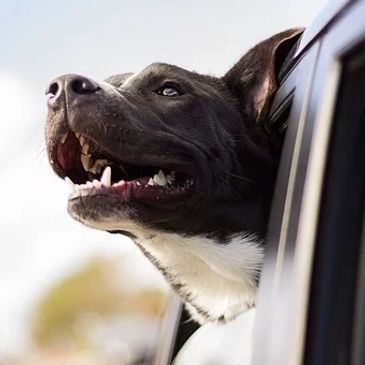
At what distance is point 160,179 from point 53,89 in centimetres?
44

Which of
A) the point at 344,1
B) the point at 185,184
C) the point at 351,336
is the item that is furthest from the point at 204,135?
the point at 351,336

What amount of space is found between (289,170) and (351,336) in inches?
18.6

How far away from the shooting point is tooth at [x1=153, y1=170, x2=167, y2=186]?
294cm

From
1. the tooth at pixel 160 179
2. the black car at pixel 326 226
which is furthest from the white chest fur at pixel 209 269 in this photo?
the black car at pixel 326 226

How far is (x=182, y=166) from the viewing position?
296 cm

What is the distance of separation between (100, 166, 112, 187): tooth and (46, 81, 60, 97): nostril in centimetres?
28

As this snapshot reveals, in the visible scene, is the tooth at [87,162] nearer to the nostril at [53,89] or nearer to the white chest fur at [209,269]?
the nostril at [53,89]

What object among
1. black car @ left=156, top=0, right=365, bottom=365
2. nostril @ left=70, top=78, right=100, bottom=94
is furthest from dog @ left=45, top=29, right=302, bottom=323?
black car @ left=156, top=0, right=365, bottom=365

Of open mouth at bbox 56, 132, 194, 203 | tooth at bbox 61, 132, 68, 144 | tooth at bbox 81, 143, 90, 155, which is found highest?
tooth at bbox 61, 132, 68, 144

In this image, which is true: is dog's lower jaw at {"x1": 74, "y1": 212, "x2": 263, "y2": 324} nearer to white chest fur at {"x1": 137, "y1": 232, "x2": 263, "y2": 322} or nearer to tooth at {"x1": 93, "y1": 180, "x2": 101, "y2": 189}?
white chest fur at {"x1": 137, "y1": 232, "x2": 263, "y2": 322}

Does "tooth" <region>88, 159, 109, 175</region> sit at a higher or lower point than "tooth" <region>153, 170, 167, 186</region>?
higher

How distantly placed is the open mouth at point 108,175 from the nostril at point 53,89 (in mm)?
128

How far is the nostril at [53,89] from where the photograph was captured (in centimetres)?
277

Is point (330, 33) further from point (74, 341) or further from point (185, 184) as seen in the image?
point (74, 341)
